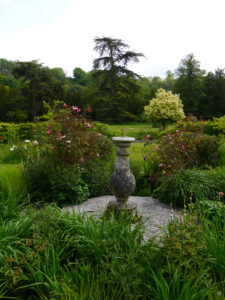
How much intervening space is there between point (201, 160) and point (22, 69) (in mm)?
26434

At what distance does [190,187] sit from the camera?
4504 millimetres

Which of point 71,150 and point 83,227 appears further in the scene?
point 71,150

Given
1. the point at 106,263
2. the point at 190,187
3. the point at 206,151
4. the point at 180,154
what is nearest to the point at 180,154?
the point at 180,154

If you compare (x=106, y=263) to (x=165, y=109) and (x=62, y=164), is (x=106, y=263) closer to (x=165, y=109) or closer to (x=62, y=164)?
(x=62, y=164)

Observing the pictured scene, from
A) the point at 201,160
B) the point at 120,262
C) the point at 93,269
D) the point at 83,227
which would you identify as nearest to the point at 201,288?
the point at 120,262

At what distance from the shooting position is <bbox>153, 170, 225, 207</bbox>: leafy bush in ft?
14.8

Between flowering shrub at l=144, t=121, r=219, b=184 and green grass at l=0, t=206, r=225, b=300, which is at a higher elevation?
flowering shrub at l=144, t=121, r=219, b=184

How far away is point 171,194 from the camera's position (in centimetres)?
458

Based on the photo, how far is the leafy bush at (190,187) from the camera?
14.8ft

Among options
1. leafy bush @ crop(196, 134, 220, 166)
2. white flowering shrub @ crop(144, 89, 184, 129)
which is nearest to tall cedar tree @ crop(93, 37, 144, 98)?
white flowering shrub @ crop(144, 89, 184, 129)

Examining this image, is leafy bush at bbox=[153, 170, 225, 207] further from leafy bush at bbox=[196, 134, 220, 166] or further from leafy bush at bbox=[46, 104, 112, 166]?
leafy bush at bbox=[196, 134, 220, 166]

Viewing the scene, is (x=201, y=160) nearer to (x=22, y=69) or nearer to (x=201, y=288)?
(x=201, y=288)

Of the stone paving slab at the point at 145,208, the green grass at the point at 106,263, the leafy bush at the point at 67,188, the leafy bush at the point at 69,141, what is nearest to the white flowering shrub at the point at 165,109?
the leafy bush at the point at 69,141

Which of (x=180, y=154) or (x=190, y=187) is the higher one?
(x=180, y=154)
